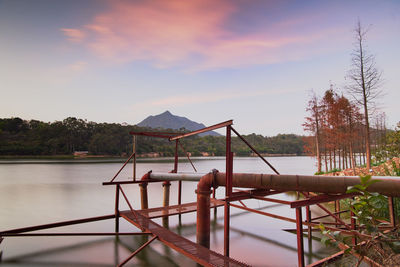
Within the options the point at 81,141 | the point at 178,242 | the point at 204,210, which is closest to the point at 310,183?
the point at 204,210

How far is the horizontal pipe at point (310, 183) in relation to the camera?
4102mm

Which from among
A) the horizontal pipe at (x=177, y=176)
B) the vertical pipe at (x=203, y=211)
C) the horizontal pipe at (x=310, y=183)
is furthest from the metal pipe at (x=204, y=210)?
the horizontal pipe at (x=177, y=176)

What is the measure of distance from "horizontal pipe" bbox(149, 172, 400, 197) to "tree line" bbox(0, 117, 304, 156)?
76.4m

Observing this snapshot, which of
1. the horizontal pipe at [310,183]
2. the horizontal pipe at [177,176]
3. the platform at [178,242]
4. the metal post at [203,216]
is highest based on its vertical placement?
the horizontal pipe at [310,183]

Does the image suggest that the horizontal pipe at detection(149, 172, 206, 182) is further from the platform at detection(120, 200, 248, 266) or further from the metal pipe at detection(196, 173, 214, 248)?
the metal pipe at detection(196, 173, 214, 248)

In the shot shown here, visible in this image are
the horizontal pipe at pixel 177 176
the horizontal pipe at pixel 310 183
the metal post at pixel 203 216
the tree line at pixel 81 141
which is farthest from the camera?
the tree line at pixel 81 141

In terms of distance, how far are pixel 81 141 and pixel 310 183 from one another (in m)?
87.2

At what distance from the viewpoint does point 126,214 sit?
784 centimetres

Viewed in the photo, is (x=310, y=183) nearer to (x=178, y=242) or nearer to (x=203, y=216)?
(x=203, y=216)

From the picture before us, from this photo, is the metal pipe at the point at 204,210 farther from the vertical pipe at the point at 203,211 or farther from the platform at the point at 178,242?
the platform at the point at 178,242

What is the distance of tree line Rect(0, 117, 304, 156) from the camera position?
7362cm

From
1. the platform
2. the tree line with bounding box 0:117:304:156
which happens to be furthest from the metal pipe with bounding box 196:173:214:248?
the tree line with bounding box 0:117:304:156

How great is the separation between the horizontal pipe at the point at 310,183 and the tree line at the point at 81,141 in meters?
76.4

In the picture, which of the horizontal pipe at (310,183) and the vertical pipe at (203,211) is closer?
the horizontal pipe at (310,183)
